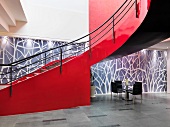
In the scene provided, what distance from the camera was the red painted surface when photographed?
4246 millimetres

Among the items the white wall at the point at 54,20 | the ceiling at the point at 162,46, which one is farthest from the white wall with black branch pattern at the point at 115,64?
the ceiling at the point at 162,46

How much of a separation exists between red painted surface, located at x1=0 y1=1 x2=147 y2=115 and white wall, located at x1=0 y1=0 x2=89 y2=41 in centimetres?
319

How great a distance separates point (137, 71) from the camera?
9.69 meters

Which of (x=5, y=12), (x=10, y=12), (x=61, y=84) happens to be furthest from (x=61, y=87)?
(x=10, y=12)

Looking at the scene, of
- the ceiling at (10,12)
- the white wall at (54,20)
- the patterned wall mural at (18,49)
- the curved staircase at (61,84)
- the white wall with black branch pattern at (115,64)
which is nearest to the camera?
the curved staircase at (61,84)

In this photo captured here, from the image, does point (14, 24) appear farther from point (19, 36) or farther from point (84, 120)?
point (84, 120)

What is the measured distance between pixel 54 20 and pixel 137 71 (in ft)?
20.5

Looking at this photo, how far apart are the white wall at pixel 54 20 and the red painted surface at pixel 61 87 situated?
10.5 ft

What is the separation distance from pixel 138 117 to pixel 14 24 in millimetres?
6660

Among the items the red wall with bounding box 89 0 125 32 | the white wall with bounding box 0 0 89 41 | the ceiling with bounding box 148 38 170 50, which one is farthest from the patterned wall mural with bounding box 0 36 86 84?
the ceiling with bounding box 148 38 170 50

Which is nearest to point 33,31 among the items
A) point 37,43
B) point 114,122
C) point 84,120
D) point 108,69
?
point 37,43

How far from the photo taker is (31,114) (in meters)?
4.41

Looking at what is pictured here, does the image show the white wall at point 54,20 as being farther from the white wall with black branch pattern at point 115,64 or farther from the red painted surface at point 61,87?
the red painted surface at point 61,87

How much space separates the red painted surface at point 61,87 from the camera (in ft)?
13.9
